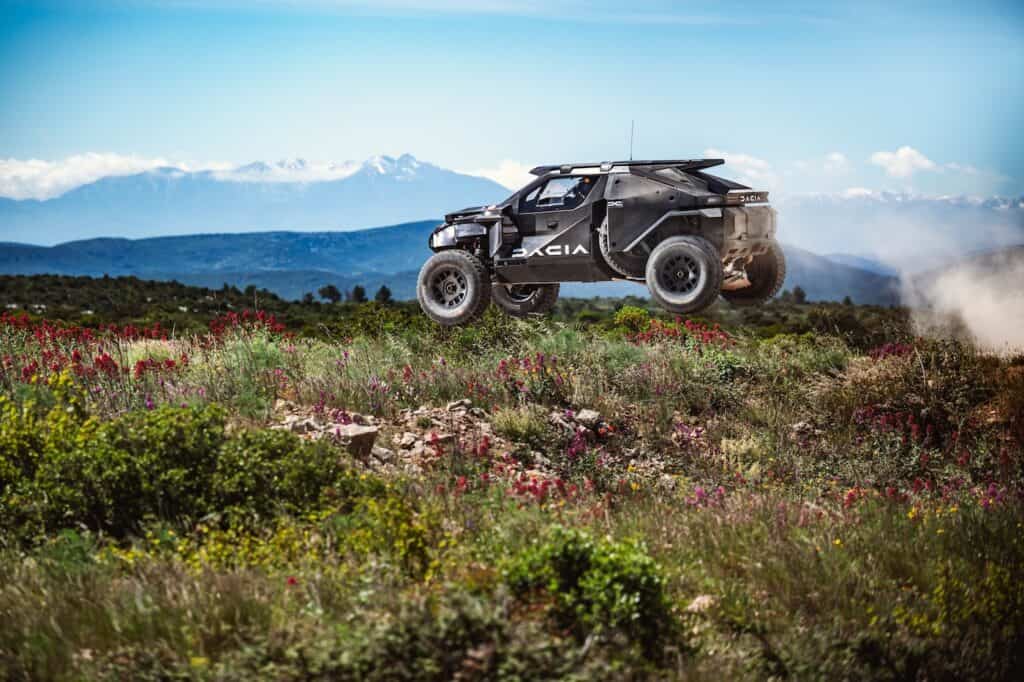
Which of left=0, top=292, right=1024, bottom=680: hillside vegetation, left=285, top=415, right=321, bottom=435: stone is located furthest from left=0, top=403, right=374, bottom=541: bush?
left=285, top=415, right=321, bottom=435: stone

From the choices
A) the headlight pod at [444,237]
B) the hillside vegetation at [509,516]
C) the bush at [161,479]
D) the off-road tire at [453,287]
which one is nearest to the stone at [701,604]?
the hillside vegetation at [509,516]

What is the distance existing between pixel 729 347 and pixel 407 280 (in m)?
177

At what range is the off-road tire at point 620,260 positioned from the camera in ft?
35.2

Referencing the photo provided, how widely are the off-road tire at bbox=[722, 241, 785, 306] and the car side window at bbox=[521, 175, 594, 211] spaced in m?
2.17

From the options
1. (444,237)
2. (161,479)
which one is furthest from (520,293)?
(161,479)

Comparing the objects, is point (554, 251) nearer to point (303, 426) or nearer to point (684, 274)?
point (684, 274)

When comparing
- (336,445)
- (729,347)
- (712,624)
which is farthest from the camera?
(729,347)

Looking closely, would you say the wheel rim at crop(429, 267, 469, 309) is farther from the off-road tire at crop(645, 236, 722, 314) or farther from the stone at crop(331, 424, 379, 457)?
the stone at crop(331, 424, 379, 457)

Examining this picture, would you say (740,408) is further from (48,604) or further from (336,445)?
(48,604)

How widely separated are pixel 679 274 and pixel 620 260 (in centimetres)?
81

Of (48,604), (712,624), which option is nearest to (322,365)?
(48,604)

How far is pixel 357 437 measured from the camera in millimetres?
8148

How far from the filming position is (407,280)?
7402 inches

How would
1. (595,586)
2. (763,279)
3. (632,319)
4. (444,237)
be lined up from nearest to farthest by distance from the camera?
(595,586), (763,279), (444,237), (632,319)
